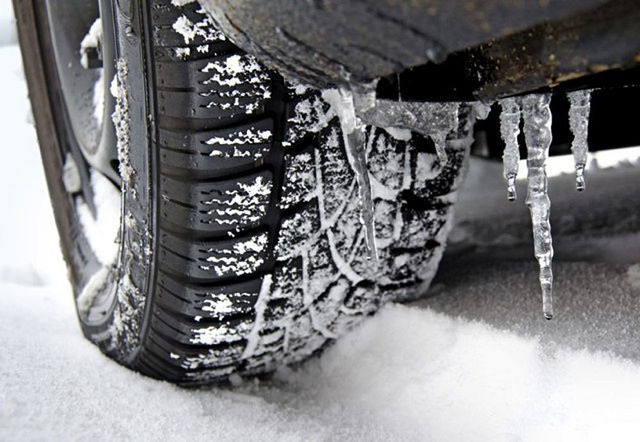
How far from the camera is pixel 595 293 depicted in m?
0.90

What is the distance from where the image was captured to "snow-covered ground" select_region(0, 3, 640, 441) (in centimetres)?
74

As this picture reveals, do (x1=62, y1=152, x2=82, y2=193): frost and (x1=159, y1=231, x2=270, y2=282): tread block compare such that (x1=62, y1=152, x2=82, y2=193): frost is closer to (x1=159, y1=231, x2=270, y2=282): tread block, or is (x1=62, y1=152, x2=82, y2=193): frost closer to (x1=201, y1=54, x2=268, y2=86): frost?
(x1=159, y1=231, x2=270, y2=282): tread block

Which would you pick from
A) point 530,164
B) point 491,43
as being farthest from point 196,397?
point 491,43

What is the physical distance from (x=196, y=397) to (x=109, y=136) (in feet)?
1.41

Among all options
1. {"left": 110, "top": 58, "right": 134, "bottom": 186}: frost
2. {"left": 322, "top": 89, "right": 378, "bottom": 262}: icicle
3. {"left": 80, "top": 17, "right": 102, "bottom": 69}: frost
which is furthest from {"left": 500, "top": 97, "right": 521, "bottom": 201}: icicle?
{"left": 80, "top": 17, "right": 102, "bottom": 69}: frost

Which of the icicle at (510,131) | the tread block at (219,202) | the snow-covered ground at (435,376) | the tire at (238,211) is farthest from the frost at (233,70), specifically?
the snow-covered ground at (435,376)

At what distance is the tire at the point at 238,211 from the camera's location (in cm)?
71

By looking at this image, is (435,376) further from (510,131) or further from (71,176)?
(71,176)

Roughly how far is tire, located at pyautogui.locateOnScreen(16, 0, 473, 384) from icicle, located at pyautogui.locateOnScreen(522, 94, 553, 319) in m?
0.22

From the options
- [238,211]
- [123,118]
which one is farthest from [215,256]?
[123,118]

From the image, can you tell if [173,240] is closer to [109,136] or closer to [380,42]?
[109,136]

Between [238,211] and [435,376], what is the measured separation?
1.10 feet

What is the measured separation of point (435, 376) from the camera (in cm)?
87

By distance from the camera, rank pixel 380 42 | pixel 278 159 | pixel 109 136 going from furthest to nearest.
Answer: pixel 109 136, pixel 278 159, pixel 380 42
